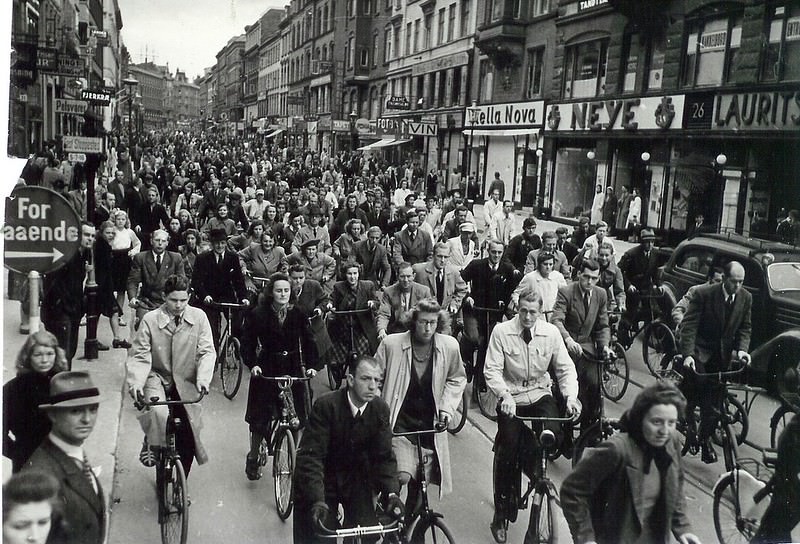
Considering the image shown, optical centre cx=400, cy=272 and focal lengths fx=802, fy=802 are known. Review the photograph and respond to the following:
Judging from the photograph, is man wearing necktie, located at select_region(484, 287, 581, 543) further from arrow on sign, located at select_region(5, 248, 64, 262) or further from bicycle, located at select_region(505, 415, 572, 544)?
arrow on sign, located at select_region(5, 248, 64, 262)

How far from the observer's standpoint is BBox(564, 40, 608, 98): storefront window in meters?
25.9

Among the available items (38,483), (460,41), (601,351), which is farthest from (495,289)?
(460,41)

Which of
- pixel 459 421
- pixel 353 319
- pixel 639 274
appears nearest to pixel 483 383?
pixel 459 421

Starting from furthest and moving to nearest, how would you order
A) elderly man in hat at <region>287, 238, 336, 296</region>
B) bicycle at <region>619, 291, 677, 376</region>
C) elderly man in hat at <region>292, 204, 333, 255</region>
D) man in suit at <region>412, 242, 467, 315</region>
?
elderly man in hat at <region>292, 204, 333, 255</region> < elderly man in hat at <region>287, 238, 336, 296</region> < bicycle at <region>619, 291, 677, 376</region> < man in suit at <region>412, 242, 467, 315</region>

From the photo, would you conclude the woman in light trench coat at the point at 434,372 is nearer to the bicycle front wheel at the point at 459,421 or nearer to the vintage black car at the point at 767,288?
the bicycle front wheel at the point at 459,421

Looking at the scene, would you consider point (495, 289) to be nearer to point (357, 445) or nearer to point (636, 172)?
point (357, 445)

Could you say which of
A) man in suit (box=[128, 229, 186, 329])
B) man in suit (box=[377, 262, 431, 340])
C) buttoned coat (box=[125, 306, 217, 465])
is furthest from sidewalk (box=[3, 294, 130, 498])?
man in suit (box=[377, 262, 431, 340])

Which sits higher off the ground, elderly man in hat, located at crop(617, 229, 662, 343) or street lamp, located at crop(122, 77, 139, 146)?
street lamp, located at crop(122, 77, 139, 146)

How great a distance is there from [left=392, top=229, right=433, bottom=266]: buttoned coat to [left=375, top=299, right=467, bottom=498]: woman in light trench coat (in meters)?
6.65

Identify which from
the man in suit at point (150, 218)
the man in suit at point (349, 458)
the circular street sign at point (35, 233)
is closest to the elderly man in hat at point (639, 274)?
the man in suit at point (349, 458)

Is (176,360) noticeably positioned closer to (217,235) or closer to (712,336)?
(217,235)

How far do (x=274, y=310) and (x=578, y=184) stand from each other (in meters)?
21.9

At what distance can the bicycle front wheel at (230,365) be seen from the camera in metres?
9.30

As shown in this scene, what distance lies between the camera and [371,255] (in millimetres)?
11617
